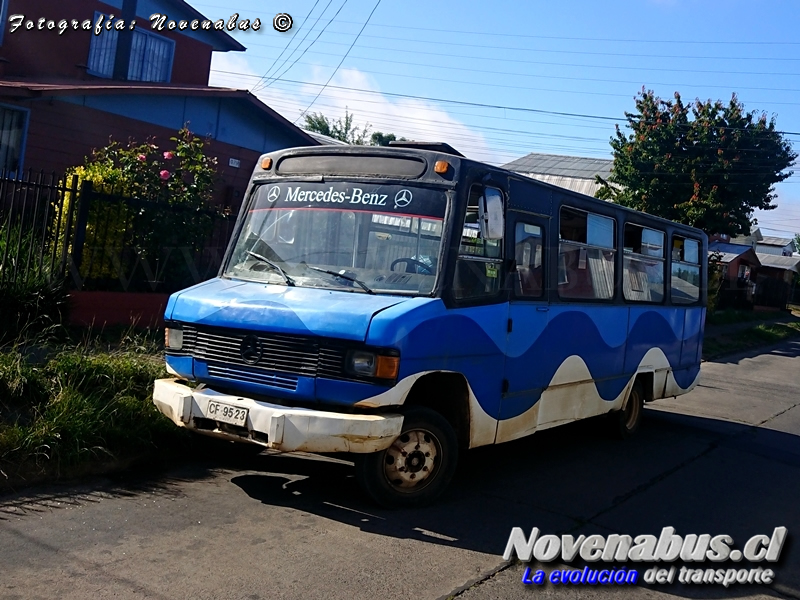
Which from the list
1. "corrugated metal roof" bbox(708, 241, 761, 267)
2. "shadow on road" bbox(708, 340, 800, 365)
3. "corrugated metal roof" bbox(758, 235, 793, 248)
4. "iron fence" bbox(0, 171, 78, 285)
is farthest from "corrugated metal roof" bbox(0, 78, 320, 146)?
"corrugated metal roof" bbox(758, 235, 793, 248)

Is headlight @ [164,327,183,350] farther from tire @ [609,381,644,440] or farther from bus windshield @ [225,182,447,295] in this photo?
tire @ [609,381,644,440]

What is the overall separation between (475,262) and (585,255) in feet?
7.29

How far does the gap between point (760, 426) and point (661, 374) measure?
2.75 metres

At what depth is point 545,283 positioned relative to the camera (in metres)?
7.30

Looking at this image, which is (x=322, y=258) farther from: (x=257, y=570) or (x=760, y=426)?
(x=760, y=426)

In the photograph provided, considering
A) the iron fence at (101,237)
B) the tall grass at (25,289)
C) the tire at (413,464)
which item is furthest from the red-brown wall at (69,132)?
the tire at (413,464)

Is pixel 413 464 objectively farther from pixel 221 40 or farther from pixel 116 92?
pixel 221 40

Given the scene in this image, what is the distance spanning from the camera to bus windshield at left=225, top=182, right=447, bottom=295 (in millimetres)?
6004

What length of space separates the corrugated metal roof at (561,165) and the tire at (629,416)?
37994 mm

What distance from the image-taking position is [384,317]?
545cm

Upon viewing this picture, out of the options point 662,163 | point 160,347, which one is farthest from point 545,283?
point 662,163

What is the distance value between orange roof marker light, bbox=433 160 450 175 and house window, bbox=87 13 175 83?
50.9ft

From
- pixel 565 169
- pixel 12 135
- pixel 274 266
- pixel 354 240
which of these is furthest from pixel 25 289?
pixel 565 169

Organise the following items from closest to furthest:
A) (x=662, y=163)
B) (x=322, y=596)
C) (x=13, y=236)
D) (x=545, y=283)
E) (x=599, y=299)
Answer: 1. (x=322, y=596)
2. (x=545, y=283)
3. (x=599, y=299)
4. (x=13, y=236)
5. (x=662, y=163)
